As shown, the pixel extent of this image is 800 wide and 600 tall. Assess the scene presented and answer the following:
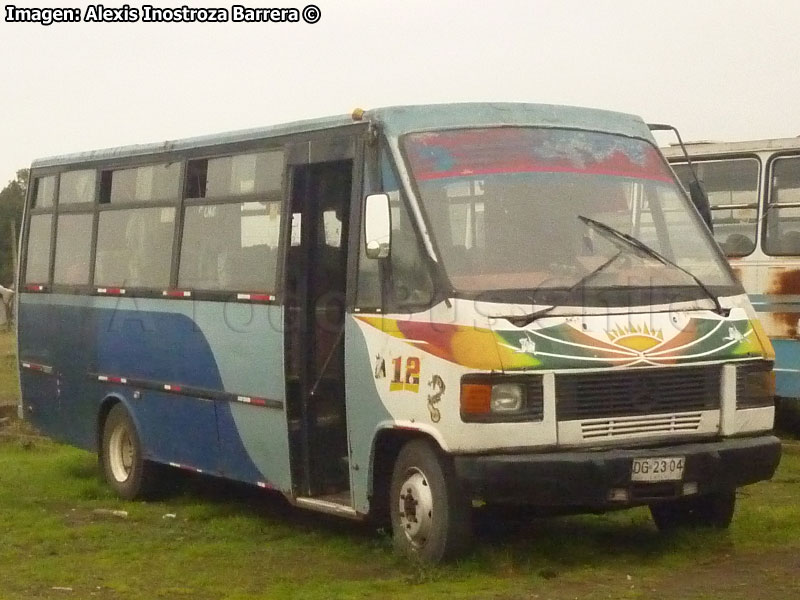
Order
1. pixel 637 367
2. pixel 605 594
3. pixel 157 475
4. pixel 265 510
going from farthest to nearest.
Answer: pixel 157 475
pixel 265 510
pixel 637 367
pixel 605 594

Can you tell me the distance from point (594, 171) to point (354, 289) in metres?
1.56

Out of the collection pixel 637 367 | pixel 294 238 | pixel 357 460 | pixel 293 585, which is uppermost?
pixel 294 238

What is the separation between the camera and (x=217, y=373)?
10258mm

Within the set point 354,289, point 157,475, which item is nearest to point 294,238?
point 354,289

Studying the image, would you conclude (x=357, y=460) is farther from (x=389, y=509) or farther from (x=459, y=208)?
(x=459, y=208)

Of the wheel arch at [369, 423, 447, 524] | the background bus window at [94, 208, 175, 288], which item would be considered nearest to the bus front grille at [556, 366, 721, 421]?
the wheel arch at [369, 423, 447, 524]

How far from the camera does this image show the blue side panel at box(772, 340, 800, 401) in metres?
14.3

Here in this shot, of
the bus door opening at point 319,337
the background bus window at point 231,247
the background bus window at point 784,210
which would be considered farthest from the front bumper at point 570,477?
the background bus window at point 784,210

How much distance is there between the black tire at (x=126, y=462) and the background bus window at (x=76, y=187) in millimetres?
1847

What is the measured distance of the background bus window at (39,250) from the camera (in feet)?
43.1

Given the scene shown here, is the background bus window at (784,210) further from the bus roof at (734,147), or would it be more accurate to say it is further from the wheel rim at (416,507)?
the wheel rim at (416,507)

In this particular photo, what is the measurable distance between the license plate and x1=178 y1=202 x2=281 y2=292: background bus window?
9.25 feet

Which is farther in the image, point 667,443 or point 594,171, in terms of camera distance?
point 594,171

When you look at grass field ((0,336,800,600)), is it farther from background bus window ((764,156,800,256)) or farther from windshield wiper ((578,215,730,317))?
background bus window ((764,156,800,256))
